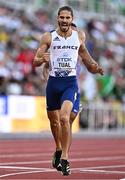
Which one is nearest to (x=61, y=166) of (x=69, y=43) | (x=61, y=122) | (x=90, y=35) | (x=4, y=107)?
(x=61, y=122)

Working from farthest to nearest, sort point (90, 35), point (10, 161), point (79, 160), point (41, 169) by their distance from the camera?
point (90, 35), point (79, 160), point (10, 161), point (41, 169)

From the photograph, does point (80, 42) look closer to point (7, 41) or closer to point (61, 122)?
point (61, 122)

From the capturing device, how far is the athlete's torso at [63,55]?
1017 cm

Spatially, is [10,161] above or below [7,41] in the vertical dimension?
below

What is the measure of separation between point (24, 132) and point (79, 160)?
31.8 ft

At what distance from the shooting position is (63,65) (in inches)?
402

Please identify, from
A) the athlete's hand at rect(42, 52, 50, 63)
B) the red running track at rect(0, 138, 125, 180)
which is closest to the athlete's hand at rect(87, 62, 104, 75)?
the athlete's hand at rect(42, 52, 50, 63)

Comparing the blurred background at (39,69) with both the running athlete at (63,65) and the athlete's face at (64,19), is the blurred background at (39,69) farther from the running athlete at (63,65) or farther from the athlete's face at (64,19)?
the athlete's face at (64,19)

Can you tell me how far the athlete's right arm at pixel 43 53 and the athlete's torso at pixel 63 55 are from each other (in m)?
0.07

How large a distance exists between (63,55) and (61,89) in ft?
1.53

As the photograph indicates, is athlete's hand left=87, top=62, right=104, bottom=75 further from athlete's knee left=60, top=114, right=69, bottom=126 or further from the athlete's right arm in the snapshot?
athlete's knee left=60, top=114, right=69, bottom=126

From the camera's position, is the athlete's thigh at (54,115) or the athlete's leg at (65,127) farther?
the athlete's thigh at (54,115)

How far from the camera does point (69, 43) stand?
33.6ft

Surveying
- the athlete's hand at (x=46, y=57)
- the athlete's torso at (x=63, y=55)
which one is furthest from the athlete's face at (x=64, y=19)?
the athlete's hand at (x=46, y=57)
